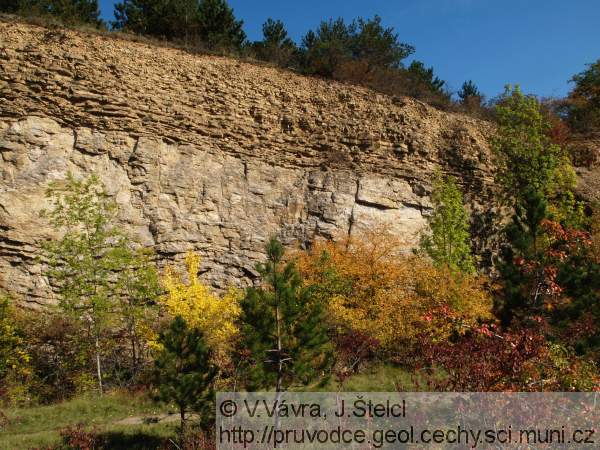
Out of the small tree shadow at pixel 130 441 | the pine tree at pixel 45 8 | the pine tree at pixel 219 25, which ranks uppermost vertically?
the pine tree at pixel 219 25

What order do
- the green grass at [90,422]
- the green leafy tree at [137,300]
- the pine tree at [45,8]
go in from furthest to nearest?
the pine tree at [45,8] → the green leafy tree at [137,300] → the green grass at [90,422]

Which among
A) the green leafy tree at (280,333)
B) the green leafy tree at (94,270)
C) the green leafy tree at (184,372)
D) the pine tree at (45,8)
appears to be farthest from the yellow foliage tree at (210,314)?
the pine tree at (45,8)

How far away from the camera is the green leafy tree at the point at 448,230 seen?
1906cm

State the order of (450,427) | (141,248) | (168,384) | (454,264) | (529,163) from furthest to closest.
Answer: (529,163)
(454,264)
(141,248)
(168,384)
(450,427)

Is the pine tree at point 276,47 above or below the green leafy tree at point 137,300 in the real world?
above

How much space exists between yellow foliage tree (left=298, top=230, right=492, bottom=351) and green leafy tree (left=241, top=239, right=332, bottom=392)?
4626 mm

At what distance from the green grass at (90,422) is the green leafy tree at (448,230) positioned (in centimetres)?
1154

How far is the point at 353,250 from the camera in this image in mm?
18922

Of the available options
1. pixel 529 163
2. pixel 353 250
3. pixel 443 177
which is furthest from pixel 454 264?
pixel 529 163

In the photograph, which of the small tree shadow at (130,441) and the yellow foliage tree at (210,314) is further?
the yellow foliage tree at (210,314)

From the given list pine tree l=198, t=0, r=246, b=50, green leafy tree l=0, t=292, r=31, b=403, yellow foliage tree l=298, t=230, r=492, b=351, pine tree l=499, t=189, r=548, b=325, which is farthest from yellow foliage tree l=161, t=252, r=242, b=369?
pine tree l=198, t=0, r=246, b=50

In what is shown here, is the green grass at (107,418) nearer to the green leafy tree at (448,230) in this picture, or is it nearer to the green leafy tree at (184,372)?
the green leafy tree at (184,372)

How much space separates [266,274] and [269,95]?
13918 mm

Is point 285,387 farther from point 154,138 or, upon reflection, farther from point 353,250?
point 154,138
